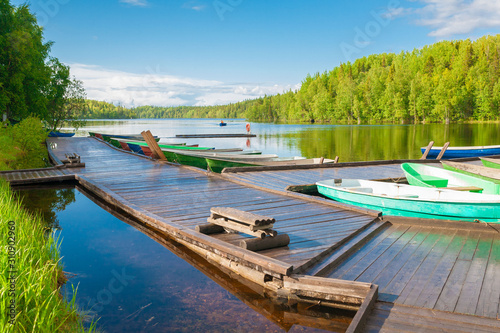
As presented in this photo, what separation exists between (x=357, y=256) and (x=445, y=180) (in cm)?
638

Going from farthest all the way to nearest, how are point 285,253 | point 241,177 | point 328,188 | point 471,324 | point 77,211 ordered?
point 241,177, point 77,211, point 328,188, point 285,253, point 471,324

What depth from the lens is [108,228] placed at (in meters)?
8.17

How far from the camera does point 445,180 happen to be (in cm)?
999

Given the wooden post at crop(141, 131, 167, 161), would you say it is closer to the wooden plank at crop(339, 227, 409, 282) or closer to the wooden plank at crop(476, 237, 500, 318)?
the wooden plank at crop(339, 227, 409, 282)

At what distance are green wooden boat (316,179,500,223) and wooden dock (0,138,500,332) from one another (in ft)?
2.83

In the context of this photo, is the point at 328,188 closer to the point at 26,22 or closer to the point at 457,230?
the point at 457,230

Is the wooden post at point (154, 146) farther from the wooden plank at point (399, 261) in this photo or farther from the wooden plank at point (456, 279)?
the wooden plank at point (456, 279)

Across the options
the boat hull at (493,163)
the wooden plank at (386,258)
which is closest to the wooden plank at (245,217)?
the wooden plank at (386,258)

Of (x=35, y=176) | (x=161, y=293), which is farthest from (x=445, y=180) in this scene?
(x=35, y=176)

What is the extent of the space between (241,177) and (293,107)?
390ft

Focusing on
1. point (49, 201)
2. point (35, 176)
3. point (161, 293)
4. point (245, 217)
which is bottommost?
point (161, 293)

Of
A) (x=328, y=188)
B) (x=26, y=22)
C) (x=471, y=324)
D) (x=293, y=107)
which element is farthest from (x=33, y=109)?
(x=293, y=107)

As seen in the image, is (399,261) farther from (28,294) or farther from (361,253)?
(28,294)

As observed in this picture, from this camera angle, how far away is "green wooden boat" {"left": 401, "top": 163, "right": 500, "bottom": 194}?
862cm
